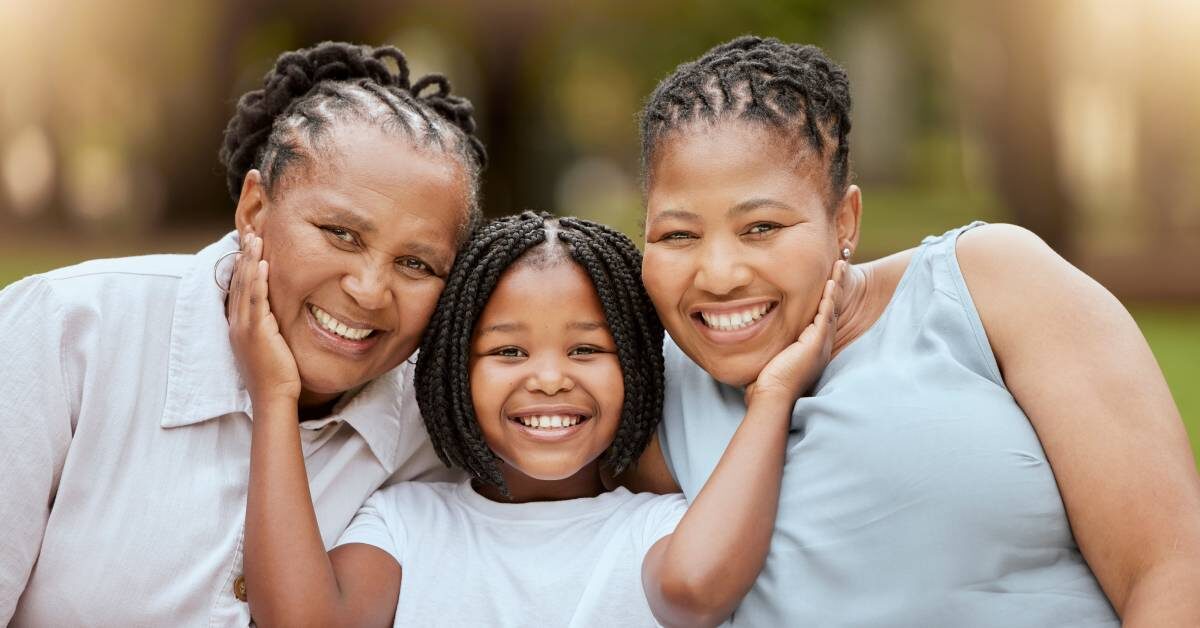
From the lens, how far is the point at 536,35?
31.8ft

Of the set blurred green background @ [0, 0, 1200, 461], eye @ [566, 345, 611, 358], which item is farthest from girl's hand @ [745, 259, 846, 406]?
blurred green background @ [0, 0, 1200, 461]

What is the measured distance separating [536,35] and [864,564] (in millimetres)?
7927

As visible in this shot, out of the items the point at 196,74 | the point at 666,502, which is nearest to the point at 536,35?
the point at 196,74

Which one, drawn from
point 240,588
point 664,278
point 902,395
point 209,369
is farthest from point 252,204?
point 902,395

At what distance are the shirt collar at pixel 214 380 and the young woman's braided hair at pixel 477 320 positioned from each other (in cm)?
12

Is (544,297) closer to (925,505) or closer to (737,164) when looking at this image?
(737,164)

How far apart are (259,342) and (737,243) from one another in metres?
1.04

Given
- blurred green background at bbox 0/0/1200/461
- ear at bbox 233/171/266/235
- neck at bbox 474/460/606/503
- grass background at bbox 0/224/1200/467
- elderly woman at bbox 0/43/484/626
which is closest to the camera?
elderly woman at bbox 0/43/484/626

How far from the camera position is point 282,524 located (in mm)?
2461

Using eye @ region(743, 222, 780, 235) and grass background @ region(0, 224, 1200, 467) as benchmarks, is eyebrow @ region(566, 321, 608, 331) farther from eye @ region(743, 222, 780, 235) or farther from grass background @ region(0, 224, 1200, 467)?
grass background @ region(0, 224, 1200, 467)

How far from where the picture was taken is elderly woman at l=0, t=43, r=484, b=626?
2432 millimetres

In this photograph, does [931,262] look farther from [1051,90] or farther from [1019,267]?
[1051,90]

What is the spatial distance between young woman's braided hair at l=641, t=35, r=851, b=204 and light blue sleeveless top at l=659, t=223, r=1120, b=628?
1.30 feet

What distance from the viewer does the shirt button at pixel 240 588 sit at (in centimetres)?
253
